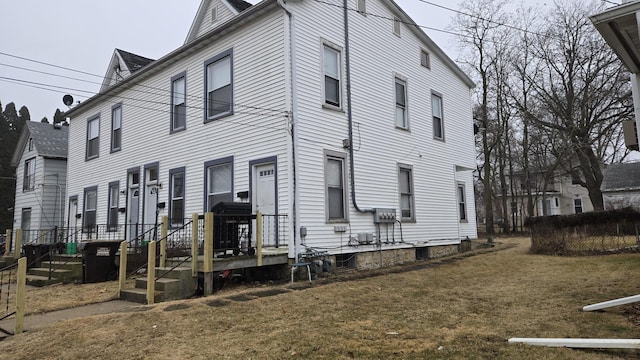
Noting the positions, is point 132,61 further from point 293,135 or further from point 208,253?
point 208,253

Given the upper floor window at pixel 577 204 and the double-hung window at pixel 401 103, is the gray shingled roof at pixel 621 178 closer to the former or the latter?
the upper floor window at pixel 577 204

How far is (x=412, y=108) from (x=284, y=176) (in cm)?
616

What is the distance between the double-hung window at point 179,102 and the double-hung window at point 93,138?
5216 millimetres

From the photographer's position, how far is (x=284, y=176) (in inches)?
377

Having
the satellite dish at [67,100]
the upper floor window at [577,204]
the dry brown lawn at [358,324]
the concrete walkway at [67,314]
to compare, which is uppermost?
the satellite dish at [67,100]

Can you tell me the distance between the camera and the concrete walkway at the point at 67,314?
249 inches

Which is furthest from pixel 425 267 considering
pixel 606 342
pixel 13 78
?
pixel 13 78

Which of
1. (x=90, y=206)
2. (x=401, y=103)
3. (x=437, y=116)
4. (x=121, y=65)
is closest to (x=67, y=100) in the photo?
(x=121, y=65)

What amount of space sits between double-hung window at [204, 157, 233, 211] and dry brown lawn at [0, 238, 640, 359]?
346 centimetres

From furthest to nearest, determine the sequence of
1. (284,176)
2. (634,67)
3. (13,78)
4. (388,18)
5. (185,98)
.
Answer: (388,18) < (185,98) < (13,78) < (284,176) < (634,67)

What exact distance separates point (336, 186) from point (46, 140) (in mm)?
18096

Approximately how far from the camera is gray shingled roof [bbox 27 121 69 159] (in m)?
21.0

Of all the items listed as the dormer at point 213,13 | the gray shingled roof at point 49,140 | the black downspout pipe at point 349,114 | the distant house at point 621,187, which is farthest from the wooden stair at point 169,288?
the distant house at point 621,187

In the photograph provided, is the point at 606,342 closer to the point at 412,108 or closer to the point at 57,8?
the point at 412,108
